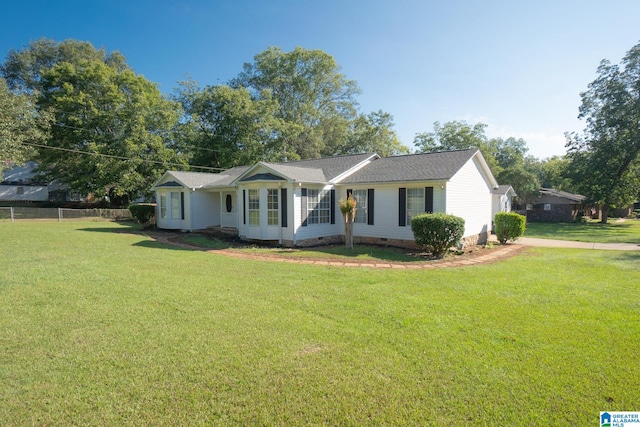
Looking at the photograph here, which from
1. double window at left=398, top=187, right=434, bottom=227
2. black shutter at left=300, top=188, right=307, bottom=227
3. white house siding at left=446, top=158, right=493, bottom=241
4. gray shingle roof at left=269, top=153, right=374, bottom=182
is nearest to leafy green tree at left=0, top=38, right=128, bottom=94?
gray shingle roof at left=269, top=153, right=374, bottom=182

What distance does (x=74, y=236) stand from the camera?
14.5 metres

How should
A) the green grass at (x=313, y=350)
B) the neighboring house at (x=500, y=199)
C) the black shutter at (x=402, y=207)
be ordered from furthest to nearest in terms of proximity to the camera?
the neighboring house at (x=500, y=199)
the black shutter at (x=402, y=207)
the green grass at (x=313, y=350)

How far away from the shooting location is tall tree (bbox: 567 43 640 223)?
2625 cm

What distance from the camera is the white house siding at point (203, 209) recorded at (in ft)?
60.4

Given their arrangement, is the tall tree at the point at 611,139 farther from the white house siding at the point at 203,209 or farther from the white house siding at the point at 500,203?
the white house siding at the point at 203,209

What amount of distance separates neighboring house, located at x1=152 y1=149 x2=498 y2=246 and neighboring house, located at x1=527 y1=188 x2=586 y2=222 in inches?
834

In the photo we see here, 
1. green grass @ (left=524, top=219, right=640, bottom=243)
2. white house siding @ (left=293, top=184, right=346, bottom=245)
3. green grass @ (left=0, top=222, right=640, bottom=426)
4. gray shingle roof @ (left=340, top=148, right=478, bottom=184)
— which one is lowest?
green grass @ (left=524, top=219, right=640, bottom=243)

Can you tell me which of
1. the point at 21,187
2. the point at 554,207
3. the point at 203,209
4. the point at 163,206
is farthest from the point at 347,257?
the point at 21,187

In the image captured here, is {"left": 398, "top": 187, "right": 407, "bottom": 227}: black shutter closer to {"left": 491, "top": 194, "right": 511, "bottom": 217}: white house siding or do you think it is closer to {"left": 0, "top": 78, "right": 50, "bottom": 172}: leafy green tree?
{"left": 491, "top": 194, "right": 511, "bottom": 217}: white house siding

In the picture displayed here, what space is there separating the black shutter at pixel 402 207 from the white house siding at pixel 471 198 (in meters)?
1.60

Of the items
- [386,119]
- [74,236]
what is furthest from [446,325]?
[386,119]

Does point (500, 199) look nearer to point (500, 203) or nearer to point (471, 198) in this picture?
point (500, 203)

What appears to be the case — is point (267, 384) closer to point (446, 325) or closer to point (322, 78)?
point (446, 325)

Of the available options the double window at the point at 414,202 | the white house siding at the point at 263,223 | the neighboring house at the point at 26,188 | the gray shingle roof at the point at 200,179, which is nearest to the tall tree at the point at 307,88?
the gray shingle roof at the point at 200,179
